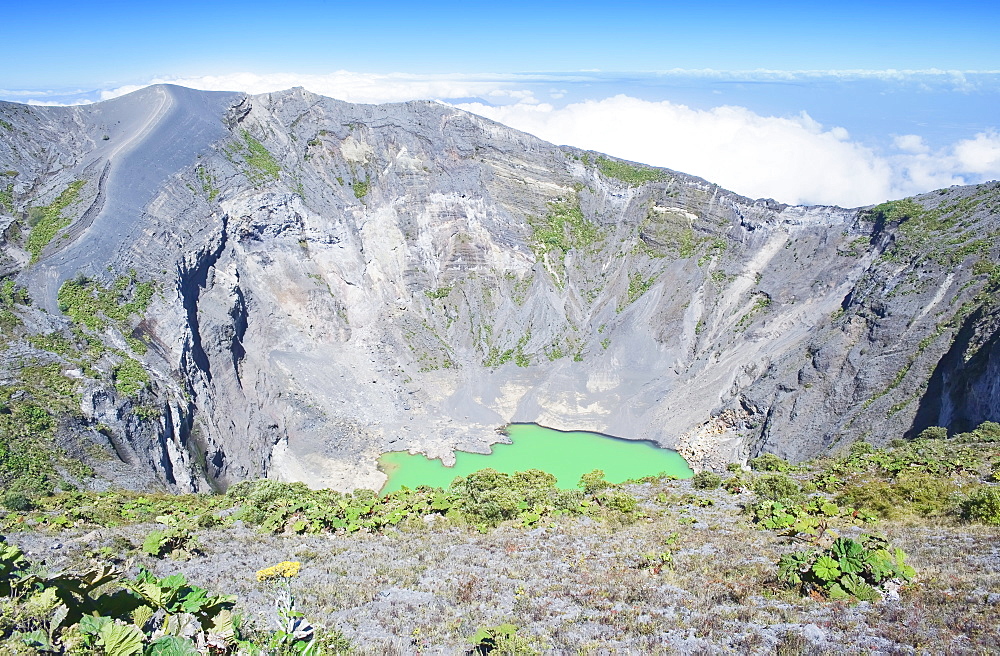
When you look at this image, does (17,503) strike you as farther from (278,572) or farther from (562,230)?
(562,230)

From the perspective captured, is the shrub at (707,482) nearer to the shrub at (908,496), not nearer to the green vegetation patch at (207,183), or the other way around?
the shrub at (908,496)

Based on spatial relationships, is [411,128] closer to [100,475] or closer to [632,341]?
[632,341]

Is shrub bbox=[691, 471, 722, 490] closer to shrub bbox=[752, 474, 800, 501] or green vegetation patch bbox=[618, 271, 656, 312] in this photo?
shrub bbox=[752, 474, 800, 501]

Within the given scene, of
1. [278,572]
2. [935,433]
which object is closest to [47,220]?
[278,572]

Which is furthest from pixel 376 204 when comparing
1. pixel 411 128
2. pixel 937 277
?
pixel 937 277

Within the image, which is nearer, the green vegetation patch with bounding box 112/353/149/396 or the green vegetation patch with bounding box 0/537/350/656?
the green vegetation patch with bounding box 0/537/350/656

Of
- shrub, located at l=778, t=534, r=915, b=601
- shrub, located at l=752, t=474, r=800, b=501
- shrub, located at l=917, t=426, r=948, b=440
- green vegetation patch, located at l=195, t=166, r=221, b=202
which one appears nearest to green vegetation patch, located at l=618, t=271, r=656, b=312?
shrub, located at l=917, t=426, r=948, b=440
